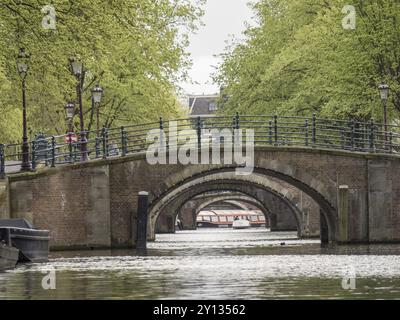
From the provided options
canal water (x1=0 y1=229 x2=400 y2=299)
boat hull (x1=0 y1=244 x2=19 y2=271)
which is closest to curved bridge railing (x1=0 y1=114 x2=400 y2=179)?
canal water (x1=0 y1=229 x2=400 y2=299)

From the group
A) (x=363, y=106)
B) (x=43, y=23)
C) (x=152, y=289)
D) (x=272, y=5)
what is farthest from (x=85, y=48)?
(x=272, y=5)

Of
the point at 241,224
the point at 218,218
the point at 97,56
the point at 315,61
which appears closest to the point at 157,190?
the point at 97,56

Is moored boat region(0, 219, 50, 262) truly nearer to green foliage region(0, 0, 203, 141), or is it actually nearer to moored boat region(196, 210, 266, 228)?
green foliage region(0, 0, 203, 141)

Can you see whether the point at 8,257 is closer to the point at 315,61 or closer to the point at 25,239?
the point at 25,239

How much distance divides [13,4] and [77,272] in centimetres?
704

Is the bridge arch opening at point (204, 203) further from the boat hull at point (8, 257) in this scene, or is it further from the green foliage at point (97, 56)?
the boat hull at point (8, 257)

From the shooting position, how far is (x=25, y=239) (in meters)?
27.7

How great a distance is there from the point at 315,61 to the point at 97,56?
2017 centimetres

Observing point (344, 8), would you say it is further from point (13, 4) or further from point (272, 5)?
point (13, 4)

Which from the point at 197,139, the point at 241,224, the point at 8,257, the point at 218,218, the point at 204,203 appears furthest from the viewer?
the point at 218,218

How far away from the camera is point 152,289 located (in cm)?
1830

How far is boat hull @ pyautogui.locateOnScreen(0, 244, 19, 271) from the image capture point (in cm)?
2473

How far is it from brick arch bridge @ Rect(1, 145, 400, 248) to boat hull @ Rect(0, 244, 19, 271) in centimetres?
790

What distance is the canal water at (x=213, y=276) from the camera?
17234 mm
